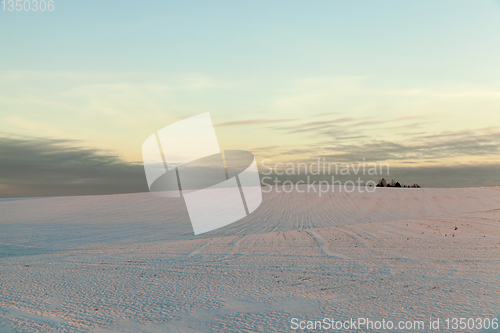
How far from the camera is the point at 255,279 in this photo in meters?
7.96

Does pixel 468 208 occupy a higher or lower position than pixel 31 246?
lower

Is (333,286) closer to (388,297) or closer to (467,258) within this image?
(388,297)

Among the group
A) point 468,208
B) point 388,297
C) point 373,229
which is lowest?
point 468,208

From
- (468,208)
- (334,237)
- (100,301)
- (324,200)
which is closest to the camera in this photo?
(100,301)

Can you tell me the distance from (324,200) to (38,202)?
27672 millimetres

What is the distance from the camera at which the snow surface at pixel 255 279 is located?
5715 mm

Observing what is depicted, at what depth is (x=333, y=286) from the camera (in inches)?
284

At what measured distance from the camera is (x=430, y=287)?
695 centimetres

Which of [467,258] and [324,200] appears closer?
[467,258]

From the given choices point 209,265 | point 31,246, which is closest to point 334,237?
point 209,265

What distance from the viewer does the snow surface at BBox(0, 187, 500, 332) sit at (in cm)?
571

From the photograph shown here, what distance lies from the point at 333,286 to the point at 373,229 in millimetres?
9337

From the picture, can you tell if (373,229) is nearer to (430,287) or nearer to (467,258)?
(467,258)

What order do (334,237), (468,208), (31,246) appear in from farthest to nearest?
(468,208) < (31,246) < (334,237)
